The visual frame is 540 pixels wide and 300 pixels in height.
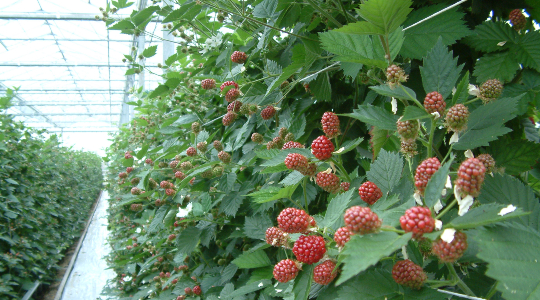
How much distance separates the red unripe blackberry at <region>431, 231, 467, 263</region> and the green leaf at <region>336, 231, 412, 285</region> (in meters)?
0.03

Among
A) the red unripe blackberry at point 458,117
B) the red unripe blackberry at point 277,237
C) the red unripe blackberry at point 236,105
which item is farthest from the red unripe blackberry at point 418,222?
the red unripe blackberry at point 236,105

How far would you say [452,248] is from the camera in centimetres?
29

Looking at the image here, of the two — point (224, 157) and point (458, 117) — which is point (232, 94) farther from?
point (458, 117)

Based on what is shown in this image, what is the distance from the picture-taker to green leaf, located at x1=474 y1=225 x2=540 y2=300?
281 millimetres

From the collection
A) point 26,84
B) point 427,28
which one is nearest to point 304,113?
point 427,28

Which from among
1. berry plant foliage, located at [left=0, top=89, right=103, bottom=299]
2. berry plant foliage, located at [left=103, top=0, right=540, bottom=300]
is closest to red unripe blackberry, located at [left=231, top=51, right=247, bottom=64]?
berry plant foliage, located at [left=103, top=0, right=540, bottom=300]

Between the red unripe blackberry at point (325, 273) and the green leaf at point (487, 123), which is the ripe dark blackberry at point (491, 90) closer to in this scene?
the green leaf at point (487, 123)

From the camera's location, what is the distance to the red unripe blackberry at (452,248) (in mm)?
287

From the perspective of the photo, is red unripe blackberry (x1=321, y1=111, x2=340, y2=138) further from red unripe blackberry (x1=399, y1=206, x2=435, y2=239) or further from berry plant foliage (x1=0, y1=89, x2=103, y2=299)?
berry plant foliage (x1=0, y1=89, x2=103, y2=299)

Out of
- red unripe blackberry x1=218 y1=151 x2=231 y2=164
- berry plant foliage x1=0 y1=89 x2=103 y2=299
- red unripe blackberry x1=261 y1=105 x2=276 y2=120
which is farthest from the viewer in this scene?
berry plant foliage x1=0 y1=89 x2=103 y2=299

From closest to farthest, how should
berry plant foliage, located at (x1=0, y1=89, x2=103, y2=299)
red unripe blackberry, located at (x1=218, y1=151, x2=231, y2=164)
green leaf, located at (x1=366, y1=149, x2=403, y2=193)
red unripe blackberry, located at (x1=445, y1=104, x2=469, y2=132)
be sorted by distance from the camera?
red unripe blackberry, located at (x1=445, y1=104, x2=469, y2=132), green leaf, located at (x1=366, y1=149, x2=403, y2=193), red unripe blackberry, located at (x1=218, y1=151, x2=231, y2=164), berry plant foliage, located at (x1=0, y1=89, x2=103, y2=299)

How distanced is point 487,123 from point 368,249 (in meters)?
0.25

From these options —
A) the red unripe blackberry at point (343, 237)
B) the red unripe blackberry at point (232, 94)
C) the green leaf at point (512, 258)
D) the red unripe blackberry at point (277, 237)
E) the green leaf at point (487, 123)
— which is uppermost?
the red unripe blackberry at point (232, 94)

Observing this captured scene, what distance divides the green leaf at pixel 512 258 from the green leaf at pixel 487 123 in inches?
4.6
